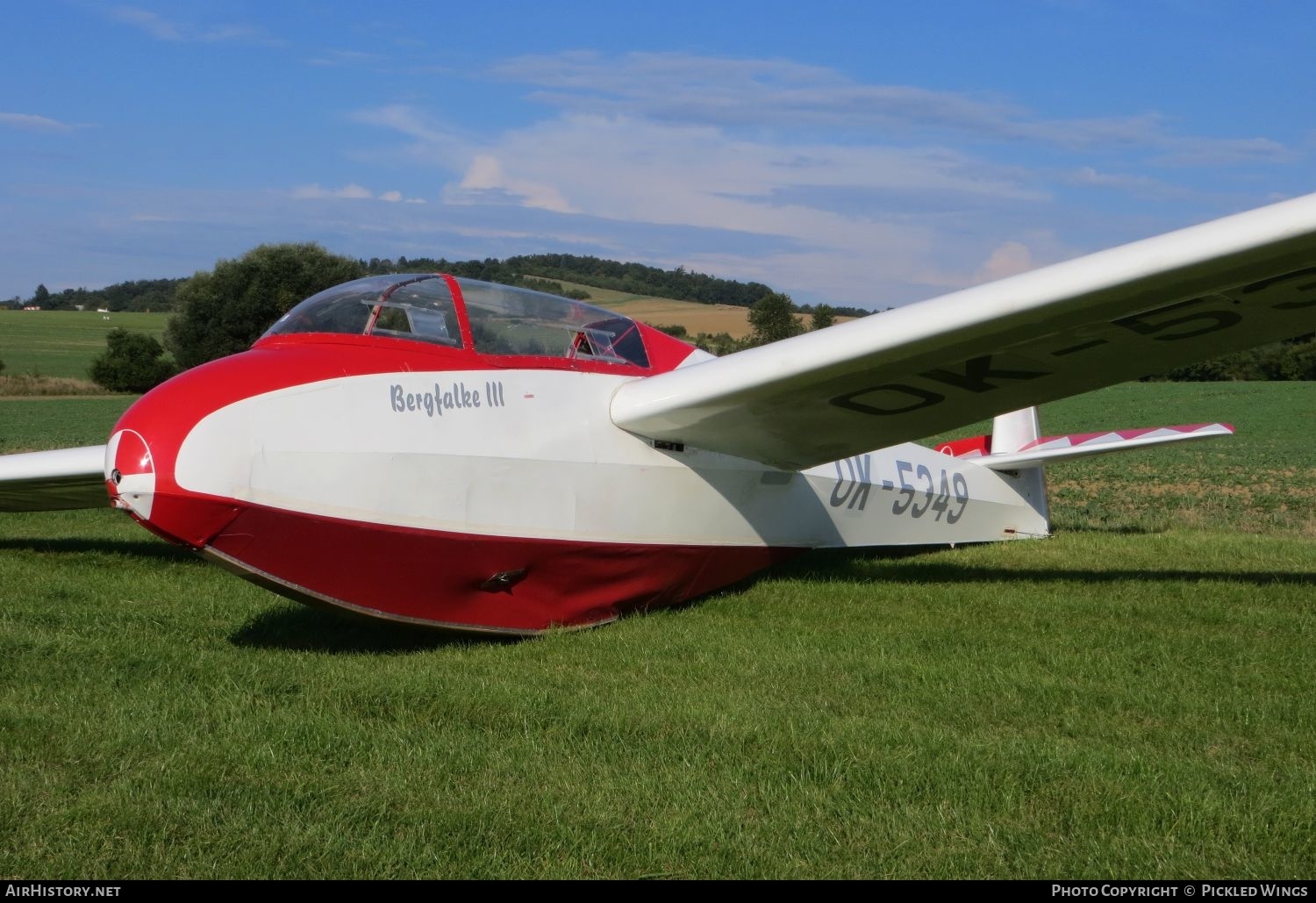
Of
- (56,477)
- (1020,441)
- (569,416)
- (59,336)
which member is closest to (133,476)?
(569,416)

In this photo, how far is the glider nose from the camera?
530 centimetres

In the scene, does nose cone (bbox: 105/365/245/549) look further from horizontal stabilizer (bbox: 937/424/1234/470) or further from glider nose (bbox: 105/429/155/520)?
horizontal stabilizer (bbox: 937/424/1234/470)

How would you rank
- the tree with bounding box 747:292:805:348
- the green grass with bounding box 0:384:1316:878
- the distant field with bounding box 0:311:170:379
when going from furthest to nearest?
the distant field with bounding box 0:311:170:379, the tree with bounding box 747:292:805:348, the green grass with bounding box 0:384:1316:878

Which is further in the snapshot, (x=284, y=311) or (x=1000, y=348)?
(x=284, y=311)

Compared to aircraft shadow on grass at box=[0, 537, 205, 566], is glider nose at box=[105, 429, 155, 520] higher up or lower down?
higher up

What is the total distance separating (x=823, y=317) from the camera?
56.7m

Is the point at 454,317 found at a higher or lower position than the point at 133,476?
higher

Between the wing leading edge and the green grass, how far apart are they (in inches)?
53.3

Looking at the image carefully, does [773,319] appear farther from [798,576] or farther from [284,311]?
[798,576]

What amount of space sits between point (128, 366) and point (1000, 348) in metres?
56.5

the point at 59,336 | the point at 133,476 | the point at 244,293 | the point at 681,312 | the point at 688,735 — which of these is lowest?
the point at 688,735

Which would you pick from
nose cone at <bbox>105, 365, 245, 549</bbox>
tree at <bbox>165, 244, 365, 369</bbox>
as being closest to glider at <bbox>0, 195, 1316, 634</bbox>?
nose cone at <bbox>105, 365, 245, 549</bbox>

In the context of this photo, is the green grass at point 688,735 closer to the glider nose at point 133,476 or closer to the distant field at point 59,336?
the glider nose at point 133,476

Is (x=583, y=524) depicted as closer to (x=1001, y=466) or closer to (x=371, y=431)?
(x=371, y=431)
